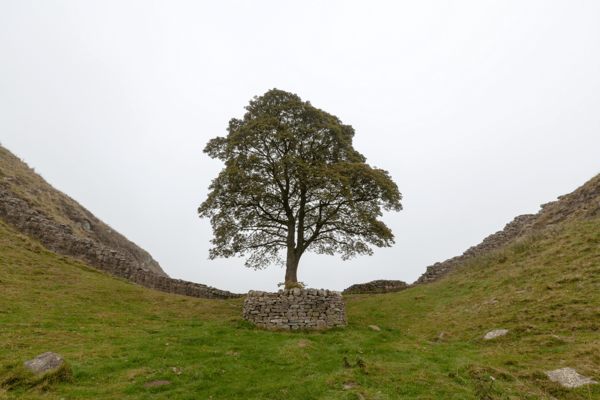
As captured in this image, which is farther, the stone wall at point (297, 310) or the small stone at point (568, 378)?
the stone wall at point (297, 310)

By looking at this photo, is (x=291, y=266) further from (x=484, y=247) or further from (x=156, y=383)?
(x=484, y=247)

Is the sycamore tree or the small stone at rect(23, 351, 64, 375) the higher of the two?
the sycamore tree

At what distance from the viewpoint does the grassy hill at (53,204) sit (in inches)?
912

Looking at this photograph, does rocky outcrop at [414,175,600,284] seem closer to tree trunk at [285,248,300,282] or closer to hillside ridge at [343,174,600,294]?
hillside ridge at [343,174,600,294]

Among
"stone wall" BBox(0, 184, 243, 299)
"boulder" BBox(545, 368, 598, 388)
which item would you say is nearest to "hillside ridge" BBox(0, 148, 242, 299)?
"stone wall" BBox(0, 184, 243, 299)

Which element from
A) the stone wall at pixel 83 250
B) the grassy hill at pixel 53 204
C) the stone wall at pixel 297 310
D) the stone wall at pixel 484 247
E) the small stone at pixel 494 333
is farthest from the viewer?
the grassy hill at pixel 53 204

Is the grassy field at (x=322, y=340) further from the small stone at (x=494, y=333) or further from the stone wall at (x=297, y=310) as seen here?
the stone wall at (x=297, y=310)

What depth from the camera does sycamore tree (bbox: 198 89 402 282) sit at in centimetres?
1811

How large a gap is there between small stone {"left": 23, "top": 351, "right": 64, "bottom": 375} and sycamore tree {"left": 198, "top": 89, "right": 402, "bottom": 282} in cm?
1157

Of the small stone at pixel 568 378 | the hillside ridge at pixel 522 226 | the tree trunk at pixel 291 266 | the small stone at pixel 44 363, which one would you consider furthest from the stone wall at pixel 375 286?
the small stone at pixel 44 363

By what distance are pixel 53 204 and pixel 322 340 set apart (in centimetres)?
2782

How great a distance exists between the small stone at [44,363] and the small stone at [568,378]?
38.2 feet

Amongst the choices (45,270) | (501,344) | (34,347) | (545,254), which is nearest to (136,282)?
(45,270)

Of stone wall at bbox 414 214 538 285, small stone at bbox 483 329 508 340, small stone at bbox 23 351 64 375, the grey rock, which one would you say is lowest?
small stone at bbox 23 351 64 375
